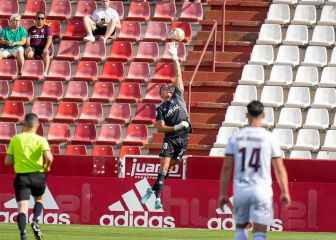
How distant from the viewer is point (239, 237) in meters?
12.3

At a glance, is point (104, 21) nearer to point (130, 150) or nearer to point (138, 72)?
point (138, 72)

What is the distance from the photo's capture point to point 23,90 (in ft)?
87.2

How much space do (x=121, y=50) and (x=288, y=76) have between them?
402cm

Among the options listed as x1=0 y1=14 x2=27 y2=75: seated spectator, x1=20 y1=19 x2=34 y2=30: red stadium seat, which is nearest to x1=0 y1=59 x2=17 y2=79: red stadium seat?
x1=0 y1=14 x2=27 y2=75: seated spectator

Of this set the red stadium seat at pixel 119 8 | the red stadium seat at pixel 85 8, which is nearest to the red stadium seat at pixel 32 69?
the red stadium seat at pixel 85 8

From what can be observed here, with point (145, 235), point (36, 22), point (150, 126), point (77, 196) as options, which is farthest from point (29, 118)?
point (36, 22)

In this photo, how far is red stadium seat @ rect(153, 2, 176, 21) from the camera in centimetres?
2747

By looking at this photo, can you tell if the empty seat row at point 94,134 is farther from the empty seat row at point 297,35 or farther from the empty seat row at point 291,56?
the empty seat row at point 297,35

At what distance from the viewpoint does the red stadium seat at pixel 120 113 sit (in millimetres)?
25484

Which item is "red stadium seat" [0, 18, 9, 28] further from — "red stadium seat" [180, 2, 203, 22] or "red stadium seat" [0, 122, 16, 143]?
"red stadium seat" [180, 2, 203, 22]

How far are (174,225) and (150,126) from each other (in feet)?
14.1

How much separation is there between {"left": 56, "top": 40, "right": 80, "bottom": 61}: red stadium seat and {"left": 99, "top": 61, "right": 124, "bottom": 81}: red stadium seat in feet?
2.77

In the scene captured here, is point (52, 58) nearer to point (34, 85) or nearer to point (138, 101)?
point (34, 85)

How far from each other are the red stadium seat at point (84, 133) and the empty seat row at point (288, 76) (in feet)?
11.1
